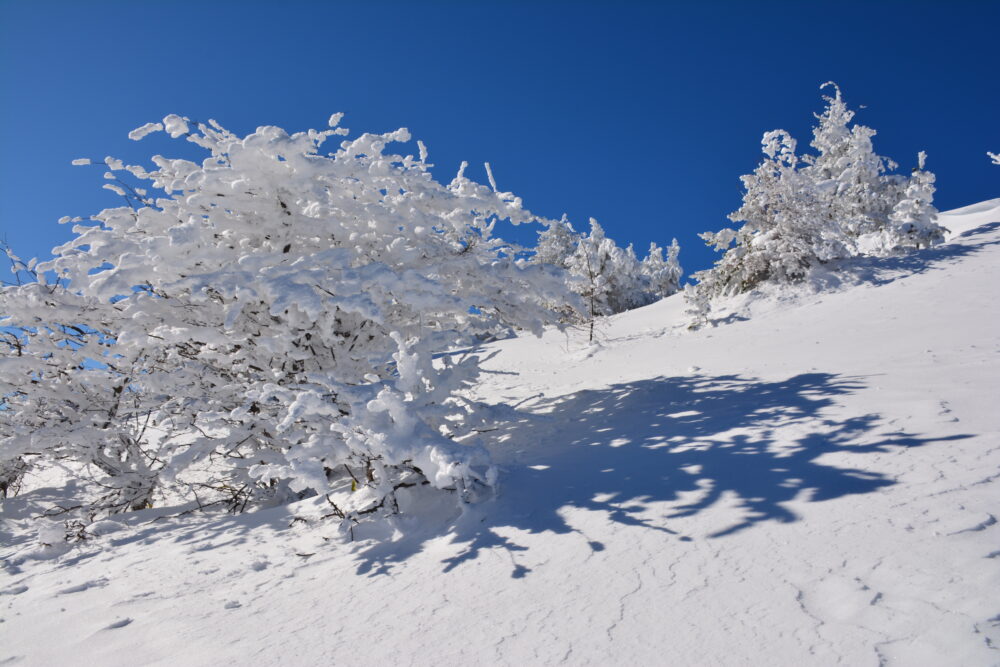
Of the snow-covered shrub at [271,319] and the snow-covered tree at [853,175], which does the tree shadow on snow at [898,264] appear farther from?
the snow-covered shrub at [271,319]

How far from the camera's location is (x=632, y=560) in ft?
6.93

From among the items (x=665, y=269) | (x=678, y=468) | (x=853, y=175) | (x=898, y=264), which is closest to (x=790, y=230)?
(x=898, y=264)

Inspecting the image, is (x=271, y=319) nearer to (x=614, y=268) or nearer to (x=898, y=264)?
(x=898, y=264)

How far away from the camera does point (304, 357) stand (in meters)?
4.20

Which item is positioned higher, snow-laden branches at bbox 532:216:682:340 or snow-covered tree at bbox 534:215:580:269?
snow-covered tree at bbox 534:215:580:269

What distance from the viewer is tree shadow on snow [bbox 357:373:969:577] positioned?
8.12 feet

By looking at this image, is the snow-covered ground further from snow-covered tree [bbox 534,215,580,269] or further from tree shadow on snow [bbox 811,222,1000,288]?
snow-covered tree [bbox 534,215,580,269]

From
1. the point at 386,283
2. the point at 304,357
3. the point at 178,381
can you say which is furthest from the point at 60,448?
the point at 386,283

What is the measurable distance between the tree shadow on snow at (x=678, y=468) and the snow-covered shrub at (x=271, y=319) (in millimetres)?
410

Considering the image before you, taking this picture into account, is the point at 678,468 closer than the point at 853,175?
Yes

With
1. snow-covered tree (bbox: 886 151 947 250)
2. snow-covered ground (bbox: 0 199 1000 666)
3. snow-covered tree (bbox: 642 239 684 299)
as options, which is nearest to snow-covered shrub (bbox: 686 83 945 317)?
snow-covered tree (bbox: 886 151 947 250)

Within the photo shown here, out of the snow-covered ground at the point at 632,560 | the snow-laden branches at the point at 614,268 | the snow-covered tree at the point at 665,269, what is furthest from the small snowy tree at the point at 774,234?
the snow-covered tree at the point at 665,269

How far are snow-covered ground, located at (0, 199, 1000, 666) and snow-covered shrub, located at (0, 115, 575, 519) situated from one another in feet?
1.77

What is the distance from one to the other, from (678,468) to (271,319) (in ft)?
11.6
